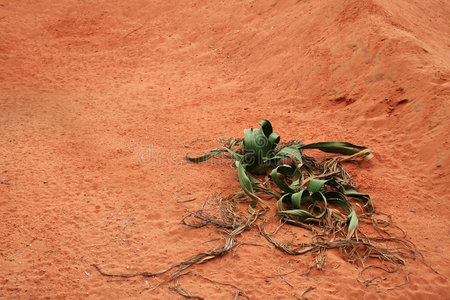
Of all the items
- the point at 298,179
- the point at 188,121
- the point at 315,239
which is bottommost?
the point at 315,239

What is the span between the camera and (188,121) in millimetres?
5508

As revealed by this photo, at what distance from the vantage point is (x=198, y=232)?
3504 millimetres

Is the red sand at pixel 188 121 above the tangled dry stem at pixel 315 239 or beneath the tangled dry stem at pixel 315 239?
above

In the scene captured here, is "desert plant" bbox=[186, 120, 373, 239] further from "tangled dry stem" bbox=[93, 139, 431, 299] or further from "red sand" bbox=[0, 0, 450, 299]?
"red sand" bbox=[0, 0, 450, 299]

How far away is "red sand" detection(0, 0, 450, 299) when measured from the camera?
3.17m

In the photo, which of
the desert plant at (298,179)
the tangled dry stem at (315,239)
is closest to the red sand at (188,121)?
the tangled dry stem at (315,239)

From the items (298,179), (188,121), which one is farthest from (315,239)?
(188,121)

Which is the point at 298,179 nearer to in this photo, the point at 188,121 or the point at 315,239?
the point at 315,239

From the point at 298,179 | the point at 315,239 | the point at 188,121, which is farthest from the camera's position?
the point at 188,121

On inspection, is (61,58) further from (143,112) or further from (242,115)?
(242,115)

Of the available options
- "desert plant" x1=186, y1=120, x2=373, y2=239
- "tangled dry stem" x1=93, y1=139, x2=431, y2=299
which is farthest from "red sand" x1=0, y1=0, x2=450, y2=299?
"desert plant" x1=186, y1=120, x2=373, y2=239

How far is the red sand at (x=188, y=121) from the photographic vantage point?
10.4 feet

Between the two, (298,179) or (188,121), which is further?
(188,121)

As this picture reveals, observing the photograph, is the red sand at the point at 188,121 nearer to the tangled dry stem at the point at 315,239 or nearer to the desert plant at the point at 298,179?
the tangled dry stem at the point at 315,239
